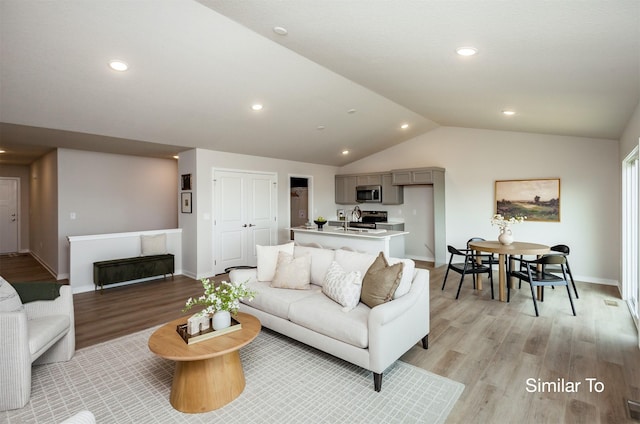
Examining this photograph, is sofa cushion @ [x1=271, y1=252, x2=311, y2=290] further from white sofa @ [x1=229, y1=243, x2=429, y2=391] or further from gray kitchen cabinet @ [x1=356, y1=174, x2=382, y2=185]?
gray kitchen cabinet @ [x1=356, y1=174, x2=382, y2=185]

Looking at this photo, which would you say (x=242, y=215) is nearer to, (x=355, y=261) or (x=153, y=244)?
(x=153, y=244)

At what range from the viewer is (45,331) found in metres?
2.42

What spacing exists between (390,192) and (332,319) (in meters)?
5.34

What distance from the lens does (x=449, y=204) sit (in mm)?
6766

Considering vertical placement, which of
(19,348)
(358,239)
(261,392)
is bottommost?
(261,392)

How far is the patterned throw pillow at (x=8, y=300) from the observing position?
2332 millimetres

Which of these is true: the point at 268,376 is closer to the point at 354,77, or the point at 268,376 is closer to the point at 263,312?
the point at 263,312

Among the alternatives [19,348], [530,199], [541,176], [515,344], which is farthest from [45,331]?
[541,176]

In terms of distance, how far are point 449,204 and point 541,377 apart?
463 cm

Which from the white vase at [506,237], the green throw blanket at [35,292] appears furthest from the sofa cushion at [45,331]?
the white vase at [506,237]

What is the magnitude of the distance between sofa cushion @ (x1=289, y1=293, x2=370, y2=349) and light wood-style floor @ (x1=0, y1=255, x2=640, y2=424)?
690mm

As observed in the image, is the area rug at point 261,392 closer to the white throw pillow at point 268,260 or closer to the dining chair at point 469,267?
the white throw pillow at point 268,260

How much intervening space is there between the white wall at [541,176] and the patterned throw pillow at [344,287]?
453 centimetres

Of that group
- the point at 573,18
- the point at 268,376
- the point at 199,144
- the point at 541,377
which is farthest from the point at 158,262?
the point at 573,18
